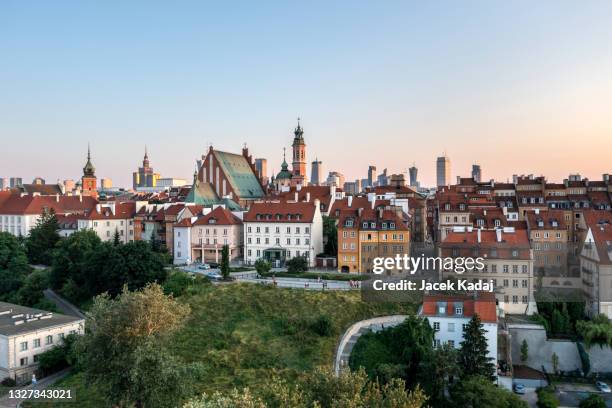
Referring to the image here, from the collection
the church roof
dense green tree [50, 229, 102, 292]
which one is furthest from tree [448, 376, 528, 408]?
the church roof

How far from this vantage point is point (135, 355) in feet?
92.7

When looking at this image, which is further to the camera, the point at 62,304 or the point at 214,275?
the point at 62,304

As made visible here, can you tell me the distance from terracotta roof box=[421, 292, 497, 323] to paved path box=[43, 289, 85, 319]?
3256 centimetres

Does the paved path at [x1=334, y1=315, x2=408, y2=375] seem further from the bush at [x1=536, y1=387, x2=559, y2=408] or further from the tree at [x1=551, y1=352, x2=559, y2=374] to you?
the tree at [x1=551, y1=352, x2=559, y2=374]

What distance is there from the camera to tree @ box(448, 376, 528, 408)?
30703 millimetres

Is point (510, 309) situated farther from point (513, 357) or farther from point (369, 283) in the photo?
point (369, 283)

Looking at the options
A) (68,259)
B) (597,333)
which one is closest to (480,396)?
(597,333)

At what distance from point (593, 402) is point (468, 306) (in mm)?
10196

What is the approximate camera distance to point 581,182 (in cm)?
7012

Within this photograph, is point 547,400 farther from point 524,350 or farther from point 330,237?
point 330,237

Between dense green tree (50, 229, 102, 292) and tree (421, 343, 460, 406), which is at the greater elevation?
dense green tree (50, 229, 102, 292)

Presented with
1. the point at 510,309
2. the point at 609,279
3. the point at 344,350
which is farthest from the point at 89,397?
the point at 609,279

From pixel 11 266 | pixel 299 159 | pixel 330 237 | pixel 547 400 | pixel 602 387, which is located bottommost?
pixel 602 387

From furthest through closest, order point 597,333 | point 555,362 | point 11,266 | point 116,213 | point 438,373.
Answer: point 116,213
point 11,266
point 555,362
point 597,333
point 438,373
